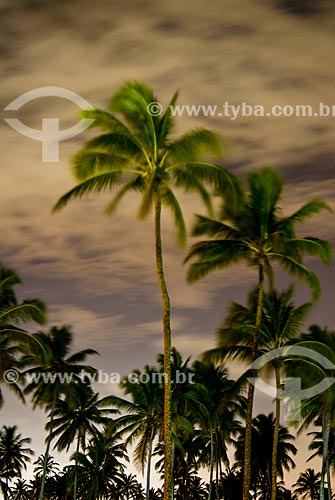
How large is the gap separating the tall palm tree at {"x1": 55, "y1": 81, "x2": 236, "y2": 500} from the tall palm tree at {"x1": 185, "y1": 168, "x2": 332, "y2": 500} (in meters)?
5.12

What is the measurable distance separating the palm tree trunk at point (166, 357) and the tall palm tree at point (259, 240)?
12.4ft

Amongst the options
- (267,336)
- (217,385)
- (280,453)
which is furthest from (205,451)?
(267,336)

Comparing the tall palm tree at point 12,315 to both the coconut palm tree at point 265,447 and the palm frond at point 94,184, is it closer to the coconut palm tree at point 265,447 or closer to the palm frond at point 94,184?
the palm frond at point 94,184

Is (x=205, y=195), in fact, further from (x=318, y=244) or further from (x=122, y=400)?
(x=122, y=400)

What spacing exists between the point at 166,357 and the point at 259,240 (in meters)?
7.64

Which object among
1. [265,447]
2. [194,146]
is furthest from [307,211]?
[265,447]

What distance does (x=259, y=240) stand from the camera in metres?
30.8

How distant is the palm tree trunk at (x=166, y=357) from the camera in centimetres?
2441

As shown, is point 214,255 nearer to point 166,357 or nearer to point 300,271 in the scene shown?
point 300,271

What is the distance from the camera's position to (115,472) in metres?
85.8

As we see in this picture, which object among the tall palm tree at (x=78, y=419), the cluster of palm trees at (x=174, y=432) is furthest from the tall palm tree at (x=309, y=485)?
the tall palm tree at (x=78, y=419)

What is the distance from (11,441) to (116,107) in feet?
241

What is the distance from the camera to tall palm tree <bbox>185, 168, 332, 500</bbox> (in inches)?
1197

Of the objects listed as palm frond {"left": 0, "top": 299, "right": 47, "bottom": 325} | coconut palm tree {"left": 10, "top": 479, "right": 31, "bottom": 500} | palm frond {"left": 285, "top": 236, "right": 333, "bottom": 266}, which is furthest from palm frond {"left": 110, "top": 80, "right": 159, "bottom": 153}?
coconut palm tree {"left": 10, "top": 479, "right": 31, "bottom": 500}
